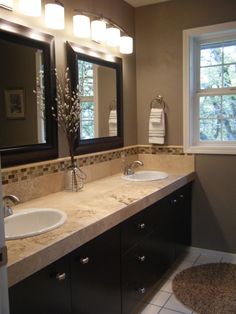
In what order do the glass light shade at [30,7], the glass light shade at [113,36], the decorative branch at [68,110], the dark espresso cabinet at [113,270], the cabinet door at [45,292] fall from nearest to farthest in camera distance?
the cabinet door at [45,292]
the dark espresso cabinet at [113,270]
the glass light shade at [30,7]
the decorative branch at [68,110]
the glass light shade at [113,36]

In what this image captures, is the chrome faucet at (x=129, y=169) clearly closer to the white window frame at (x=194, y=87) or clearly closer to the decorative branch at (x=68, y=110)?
the white window frame at (x=194, y=87)

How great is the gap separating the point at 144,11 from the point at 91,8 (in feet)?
2.69

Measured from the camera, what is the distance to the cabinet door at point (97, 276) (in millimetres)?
Answer: 1494

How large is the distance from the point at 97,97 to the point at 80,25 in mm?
567

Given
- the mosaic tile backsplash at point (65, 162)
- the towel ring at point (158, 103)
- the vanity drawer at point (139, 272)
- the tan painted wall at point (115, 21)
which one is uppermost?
the tan painted wall at point (115, 21)

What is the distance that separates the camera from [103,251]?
1.69m

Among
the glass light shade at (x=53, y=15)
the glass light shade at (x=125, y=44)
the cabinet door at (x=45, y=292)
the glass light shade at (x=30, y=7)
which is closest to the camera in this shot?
the cabinet door at (x=45, y=292)

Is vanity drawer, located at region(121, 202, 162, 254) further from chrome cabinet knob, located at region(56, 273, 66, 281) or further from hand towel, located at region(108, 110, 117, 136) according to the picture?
hand towel, located at region(108, 110, 117, 136)

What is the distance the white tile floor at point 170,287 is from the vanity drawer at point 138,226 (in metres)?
0.54

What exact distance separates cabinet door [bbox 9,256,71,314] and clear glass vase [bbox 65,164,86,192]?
2.80 ft

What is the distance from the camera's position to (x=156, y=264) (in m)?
2.35

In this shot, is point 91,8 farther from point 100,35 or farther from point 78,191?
point 78,191

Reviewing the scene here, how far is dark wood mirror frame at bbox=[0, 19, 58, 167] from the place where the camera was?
5.96 feet

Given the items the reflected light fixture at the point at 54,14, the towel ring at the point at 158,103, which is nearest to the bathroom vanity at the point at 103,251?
the towel ring at the point at 158,103
